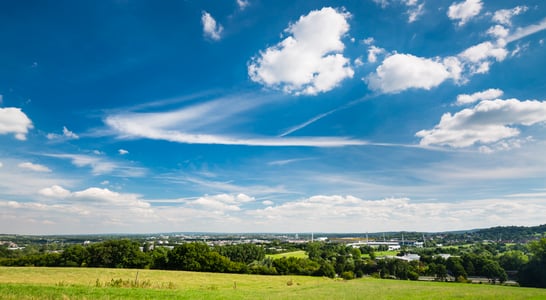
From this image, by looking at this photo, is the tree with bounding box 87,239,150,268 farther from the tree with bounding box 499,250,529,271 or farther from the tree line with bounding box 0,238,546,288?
the tree with bounding box 499,250,529,271

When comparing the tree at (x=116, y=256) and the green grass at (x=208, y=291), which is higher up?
the green grass at (x=208, y=291)

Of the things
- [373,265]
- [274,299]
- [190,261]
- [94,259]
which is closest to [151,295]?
[274,299]

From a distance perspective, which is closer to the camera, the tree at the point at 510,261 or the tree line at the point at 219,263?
the tree at the point at 510,261

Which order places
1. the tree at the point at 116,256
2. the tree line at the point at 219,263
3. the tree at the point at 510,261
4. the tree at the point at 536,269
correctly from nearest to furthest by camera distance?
the tree at the point at 536,269, the tree at the point at 510,261, the tree line at the point at 219,263, the tree at the point at 116,256

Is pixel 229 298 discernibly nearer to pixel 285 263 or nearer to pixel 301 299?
pixel 301 299

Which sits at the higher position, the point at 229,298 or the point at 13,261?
the point at 229,298

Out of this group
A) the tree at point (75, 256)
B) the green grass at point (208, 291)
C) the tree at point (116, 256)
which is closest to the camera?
the green grass at point (208, 291)

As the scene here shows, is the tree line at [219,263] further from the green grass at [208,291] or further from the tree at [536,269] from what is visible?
the green grass at [208,291]

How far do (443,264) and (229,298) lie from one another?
3219 inches

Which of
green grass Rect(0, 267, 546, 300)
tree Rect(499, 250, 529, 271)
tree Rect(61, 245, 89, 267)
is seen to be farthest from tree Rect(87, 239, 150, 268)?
tree Rect(499, 250, 529, 271)

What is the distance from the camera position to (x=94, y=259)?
81.4 meters

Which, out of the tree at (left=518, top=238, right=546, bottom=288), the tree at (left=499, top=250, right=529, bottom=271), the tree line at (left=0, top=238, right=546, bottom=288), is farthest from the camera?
the tree line at (left=0, top=238, right=546, bottom=288)

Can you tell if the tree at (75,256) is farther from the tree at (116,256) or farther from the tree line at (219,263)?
the tree at (116,256)

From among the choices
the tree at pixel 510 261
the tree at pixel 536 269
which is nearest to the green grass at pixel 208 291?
the tree at pixel 536 269
